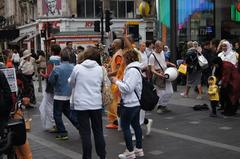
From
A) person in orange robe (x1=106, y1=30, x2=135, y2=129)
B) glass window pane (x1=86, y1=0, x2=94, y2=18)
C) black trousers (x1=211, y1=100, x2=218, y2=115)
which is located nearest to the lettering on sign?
glass window pane (x1=86, y1=0, x2=94, y2=18)

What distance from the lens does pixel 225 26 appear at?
20.5m

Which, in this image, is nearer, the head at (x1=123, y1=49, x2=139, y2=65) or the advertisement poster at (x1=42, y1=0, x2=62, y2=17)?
the head at (x1=123, y1=49, x2=139, y2=65)

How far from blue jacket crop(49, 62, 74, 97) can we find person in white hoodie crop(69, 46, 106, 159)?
2203 mm

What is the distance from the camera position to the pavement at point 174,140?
723cm

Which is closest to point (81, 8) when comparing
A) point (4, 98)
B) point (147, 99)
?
point (147, 99)

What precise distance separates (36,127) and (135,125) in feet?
11.9

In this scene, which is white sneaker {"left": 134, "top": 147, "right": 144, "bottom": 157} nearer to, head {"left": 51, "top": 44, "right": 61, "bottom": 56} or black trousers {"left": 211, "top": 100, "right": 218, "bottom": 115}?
head {"left": 51, "top": 44, "right": 61, "bottom": 56}

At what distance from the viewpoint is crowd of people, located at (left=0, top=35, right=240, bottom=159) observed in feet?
20.6

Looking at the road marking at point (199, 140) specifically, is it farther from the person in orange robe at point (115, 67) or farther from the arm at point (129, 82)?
the arm at point (129, 82)

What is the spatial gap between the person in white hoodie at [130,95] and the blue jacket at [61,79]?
6.28 feet

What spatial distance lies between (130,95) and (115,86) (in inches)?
71.3

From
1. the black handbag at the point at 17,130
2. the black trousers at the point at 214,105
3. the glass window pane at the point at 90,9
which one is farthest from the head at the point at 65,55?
the glass window pane at the point at 90,9

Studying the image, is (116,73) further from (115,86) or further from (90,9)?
(90,9)

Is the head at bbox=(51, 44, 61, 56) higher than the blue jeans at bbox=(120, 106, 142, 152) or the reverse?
higher
